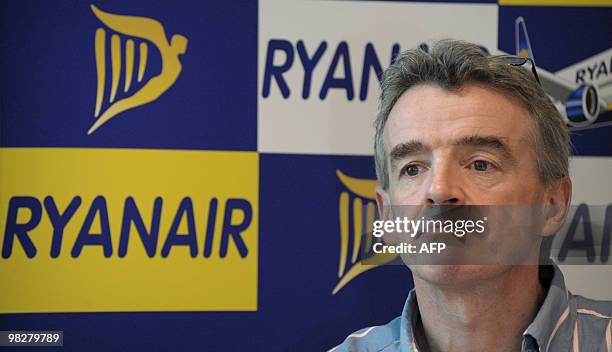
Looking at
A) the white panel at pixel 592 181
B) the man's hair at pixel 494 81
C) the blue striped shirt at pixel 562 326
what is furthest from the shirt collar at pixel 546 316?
the white panel at pixel 592 181

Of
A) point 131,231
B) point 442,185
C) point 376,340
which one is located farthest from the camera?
point 131,231

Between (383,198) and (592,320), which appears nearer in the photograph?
(592,320)

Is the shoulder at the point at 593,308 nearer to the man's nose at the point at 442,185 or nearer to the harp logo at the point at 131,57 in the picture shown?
the man's nose at the point at 442,185

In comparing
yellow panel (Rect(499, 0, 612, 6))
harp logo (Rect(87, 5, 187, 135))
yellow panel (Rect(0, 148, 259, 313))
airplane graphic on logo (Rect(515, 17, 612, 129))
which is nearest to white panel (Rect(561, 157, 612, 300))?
airplane graphic on logo (Rect(515, 17, 612, 129))

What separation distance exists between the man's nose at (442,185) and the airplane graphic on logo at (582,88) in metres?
0.55

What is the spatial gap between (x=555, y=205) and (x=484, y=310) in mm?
199

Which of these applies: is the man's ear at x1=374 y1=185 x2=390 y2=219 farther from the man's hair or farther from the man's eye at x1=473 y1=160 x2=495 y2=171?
the man's eye at x1=473 y1=160 x2=495 y2=171

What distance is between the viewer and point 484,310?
1.02m

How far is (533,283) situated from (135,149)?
78 cm

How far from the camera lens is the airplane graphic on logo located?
1406 mm

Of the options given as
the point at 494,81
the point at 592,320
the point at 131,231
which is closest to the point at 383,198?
the point at 494,81

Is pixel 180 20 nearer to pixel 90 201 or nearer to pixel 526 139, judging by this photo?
pixel 90 201

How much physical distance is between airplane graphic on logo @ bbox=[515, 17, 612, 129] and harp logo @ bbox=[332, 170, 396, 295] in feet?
1.41

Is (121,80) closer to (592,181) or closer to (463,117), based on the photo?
(463,117)
